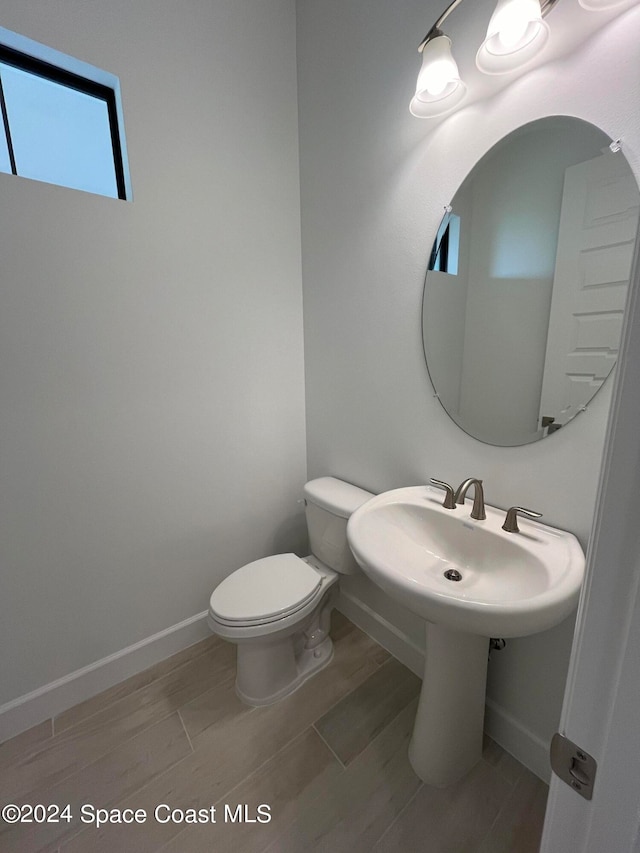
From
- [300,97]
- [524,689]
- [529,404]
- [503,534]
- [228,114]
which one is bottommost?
[524,689]

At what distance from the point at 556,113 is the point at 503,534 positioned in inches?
41.5

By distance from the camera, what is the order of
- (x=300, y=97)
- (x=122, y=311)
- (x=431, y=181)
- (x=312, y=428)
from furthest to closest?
(x=312, y=428) → (x=300, y=97) → (x=122, y=311) → (x=431, y=181)

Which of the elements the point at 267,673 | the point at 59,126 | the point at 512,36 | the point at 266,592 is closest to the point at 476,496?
the point at 266,592

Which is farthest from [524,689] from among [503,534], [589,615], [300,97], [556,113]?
[300,97]

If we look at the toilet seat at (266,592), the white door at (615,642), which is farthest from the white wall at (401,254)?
the white door at (615,642)

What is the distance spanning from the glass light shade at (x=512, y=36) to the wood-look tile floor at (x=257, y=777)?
6.54 feet

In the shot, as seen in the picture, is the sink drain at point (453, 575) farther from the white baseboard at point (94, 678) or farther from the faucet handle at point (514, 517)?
the white baseboard at point (94, 678)

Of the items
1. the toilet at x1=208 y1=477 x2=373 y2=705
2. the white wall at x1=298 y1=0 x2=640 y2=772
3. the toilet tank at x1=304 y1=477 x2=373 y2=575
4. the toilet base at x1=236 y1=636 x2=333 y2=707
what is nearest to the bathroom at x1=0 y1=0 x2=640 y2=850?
the white wall at x1=298 y1=0 x2=640 y2=772

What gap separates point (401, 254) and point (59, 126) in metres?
1.29

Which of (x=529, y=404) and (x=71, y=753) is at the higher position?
(x=529, y=404)

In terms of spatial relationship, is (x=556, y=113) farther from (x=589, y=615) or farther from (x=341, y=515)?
(x=341, y=515)

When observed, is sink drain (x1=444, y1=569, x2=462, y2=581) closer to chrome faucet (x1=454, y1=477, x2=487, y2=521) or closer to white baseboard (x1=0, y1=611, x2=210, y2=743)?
chrome faucet (x1=454, y1=477, x2=487, y2=521)

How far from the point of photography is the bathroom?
1052 millimetres

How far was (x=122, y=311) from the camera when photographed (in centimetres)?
125
